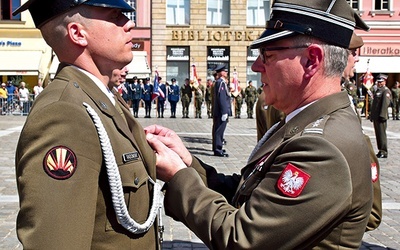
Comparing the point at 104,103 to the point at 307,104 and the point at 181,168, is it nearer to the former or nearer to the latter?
the point at 181,168

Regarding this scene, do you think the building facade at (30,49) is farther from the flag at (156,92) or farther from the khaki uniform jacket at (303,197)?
the khaki uniform jacket at (303,197)

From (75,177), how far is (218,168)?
809cm

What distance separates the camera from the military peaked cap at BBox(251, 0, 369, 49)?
6.54ft

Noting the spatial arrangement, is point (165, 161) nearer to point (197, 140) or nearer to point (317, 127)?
point (317, 127)

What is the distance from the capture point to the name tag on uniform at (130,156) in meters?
1.94

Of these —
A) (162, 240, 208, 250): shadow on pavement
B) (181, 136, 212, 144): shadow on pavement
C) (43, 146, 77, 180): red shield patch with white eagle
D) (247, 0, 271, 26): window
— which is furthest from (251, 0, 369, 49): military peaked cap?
(247, 0, 271, 26): window

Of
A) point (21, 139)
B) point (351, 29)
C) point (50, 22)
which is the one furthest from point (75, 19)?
point (351, 29)

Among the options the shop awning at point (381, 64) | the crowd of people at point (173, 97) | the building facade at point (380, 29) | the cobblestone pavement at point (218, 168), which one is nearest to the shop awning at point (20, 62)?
the crowd of people at point (173, 97)

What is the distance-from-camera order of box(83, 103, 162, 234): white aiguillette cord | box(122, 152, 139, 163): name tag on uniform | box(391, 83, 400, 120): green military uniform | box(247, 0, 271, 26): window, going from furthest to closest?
1. box(247, 0, 271, 26): window
2. box(391, 83, 400, 120): green military uniform
3. box(122, 152, 139, 163): name tag on uniform
4. box(83, 103, 162, 234): white aiguillette cord

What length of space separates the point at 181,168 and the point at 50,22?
73 centimetres

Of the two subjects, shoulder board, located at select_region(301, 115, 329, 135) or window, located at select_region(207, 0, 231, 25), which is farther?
window, located at select_region(207, 0, 231, 25)

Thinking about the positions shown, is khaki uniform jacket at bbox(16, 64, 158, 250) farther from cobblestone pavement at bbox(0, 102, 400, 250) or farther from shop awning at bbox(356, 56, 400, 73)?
shop awning at bbox(356, 56, 400, 73)

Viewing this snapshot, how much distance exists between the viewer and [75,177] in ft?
5.63

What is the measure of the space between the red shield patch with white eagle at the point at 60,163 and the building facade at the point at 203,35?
3202cm
